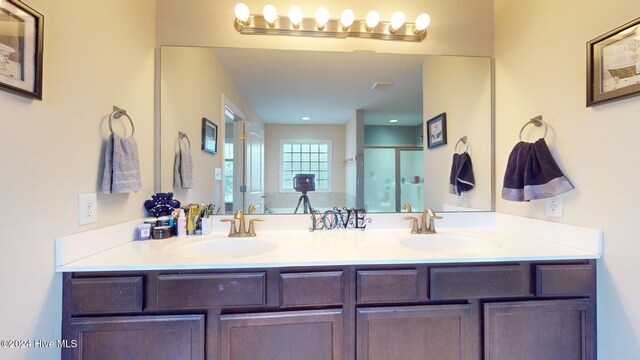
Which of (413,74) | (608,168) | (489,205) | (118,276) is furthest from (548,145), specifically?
(118,276)

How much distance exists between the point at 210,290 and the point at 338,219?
778mm

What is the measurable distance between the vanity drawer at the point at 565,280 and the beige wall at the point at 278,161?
3.15ft

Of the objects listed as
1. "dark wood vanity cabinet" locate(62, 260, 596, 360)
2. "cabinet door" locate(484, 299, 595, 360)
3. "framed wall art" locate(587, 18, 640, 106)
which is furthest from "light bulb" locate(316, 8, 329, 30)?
"cabinet door" locate(484, 299, 595, 360)

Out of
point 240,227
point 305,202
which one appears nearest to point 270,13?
point 305,202

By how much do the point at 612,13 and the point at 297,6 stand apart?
1.34m

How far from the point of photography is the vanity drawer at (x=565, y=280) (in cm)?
104

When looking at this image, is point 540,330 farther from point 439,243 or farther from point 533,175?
point 533,175

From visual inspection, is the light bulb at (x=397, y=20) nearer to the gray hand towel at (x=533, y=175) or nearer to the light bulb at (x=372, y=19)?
the light bulb at (x=372, y=19)

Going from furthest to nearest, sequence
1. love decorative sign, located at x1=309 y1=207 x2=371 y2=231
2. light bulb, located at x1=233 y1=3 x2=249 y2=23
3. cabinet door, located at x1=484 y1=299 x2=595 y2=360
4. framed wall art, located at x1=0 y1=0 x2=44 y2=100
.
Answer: love decorative sign, located at x1=309 y1=207 x2=371 y2=231, light bulb, located at x1=233 y1=3 x2=249 y2=23, cabinet door, located at x1=484 y1=299 x2=595 y2=360, framed wall art, located at x1=0 y1=0 x2=44 y2=100

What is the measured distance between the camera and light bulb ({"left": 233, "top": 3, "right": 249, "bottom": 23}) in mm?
1406

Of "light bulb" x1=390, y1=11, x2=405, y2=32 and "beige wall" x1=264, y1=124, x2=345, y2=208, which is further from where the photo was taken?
"beige wall" x1=264, y1=124, x2=345, y2=208

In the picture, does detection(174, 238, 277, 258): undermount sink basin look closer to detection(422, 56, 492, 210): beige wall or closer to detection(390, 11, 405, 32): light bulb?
detection(422, 56, 492, 210): beige wall

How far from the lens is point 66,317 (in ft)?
3.05

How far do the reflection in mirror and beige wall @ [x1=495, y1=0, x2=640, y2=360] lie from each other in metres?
0.28
